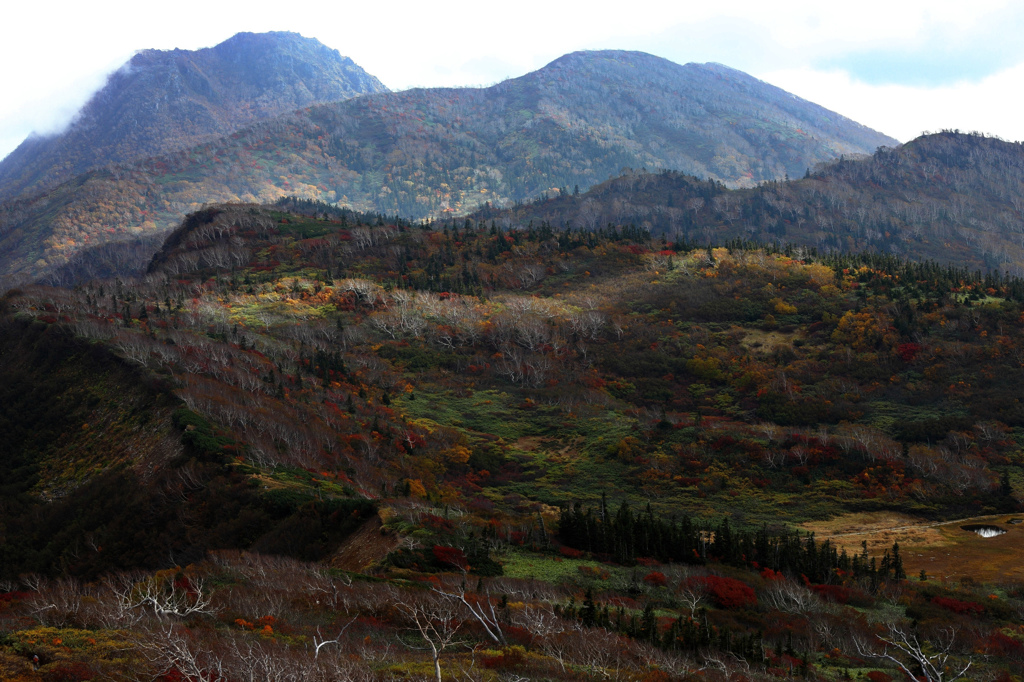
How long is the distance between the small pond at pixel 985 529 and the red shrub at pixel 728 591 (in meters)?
24.0

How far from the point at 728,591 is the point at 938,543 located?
22.2 meters

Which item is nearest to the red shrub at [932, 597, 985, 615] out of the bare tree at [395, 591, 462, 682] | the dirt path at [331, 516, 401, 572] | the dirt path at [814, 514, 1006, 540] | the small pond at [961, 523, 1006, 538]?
the dirt path at [814, 514, 1006, 540]

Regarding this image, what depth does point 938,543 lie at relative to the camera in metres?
41.2

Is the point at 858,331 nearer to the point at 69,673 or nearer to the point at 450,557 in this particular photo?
the point at 450,557

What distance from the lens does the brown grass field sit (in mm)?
35750

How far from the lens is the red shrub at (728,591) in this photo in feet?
89.5

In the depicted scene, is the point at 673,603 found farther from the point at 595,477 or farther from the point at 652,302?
the point at 652,302

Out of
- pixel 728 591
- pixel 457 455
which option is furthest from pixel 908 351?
pixel 728 591

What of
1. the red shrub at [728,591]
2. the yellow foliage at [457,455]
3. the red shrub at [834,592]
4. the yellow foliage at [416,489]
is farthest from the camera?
the yellow foliage at [457,455]

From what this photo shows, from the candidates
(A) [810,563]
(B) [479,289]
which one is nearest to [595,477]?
(A) [810,563]

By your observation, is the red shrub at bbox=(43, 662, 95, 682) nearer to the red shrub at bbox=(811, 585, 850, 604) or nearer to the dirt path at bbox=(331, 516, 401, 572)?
the dirt path at bbox=(331, 516, 401, 572)

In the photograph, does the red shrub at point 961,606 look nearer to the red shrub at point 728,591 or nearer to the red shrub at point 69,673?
the red shrub at point 728,591

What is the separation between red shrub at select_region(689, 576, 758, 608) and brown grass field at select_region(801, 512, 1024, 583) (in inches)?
571

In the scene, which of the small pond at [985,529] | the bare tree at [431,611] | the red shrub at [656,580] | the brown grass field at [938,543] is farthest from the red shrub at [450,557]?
the small pond at [985,529]
